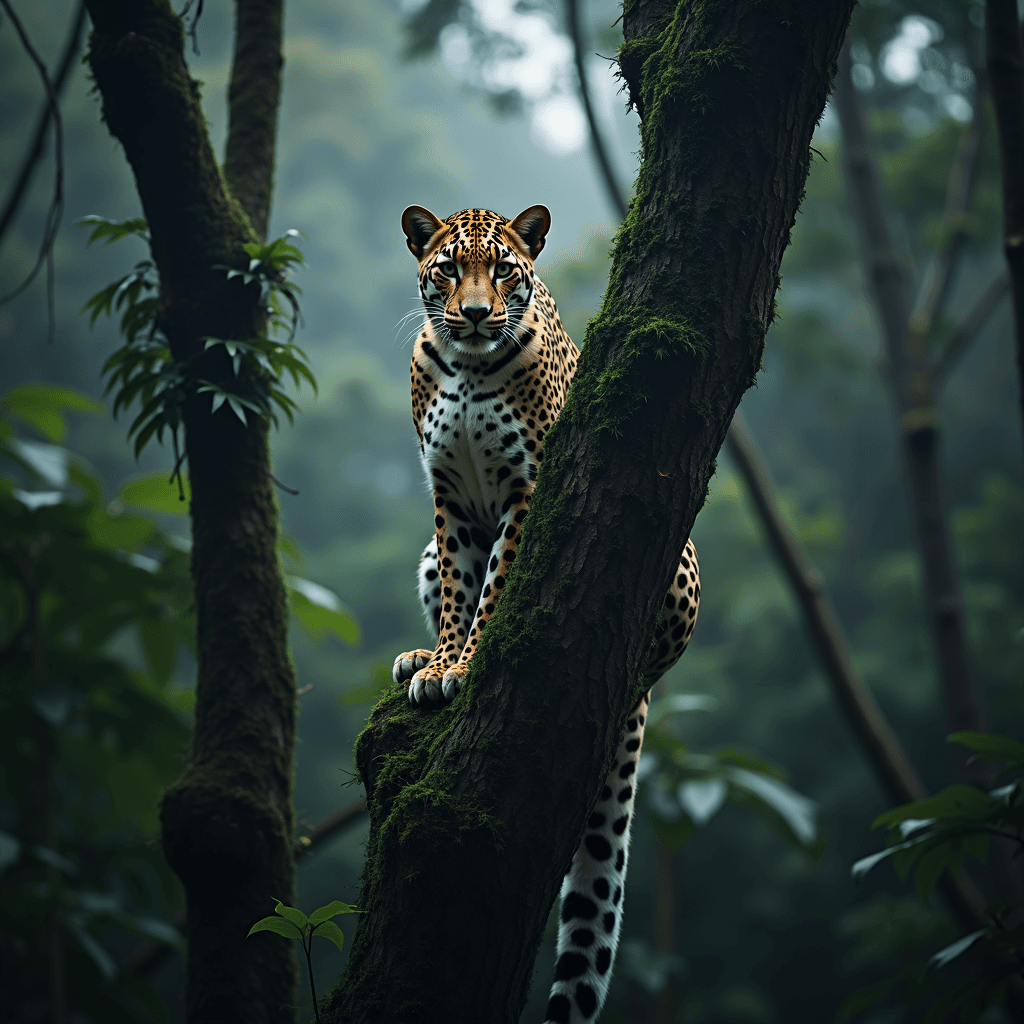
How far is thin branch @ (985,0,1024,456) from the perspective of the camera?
4.46 m

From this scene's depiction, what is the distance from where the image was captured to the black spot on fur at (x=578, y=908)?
3.34m

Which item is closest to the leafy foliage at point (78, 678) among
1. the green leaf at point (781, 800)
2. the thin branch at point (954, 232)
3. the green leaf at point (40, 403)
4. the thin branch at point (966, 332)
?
Answer: the green leaf at point (40, 403)

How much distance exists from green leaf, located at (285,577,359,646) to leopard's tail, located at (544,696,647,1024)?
2.14m

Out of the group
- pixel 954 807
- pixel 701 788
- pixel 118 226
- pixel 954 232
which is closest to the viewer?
pixel 954 807

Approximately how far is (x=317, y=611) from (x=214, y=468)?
142 cm

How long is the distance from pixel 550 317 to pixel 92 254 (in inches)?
980

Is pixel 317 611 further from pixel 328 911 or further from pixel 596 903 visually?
pixel 328 911

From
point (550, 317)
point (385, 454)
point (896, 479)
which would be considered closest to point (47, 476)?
point (550, 317)

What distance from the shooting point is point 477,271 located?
3385mm

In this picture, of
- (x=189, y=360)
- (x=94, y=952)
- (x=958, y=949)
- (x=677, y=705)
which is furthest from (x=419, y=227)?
(x=94, y=952)

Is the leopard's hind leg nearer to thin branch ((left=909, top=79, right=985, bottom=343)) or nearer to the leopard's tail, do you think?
the leopard's tail

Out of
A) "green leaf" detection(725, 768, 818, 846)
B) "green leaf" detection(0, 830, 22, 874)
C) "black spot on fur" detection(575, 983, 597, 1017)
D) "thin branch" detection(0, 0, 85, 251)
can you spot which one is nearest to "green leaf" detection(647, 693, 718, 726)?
"green leaf" detection(725, 768, 818, 846)

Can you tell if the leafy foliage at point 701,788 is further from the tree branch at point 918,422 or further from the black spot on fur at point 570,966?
the black spot on fur at point 570,966

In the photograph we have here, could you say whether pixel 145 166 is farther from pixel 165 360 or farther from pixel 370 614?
pixel 370 614
